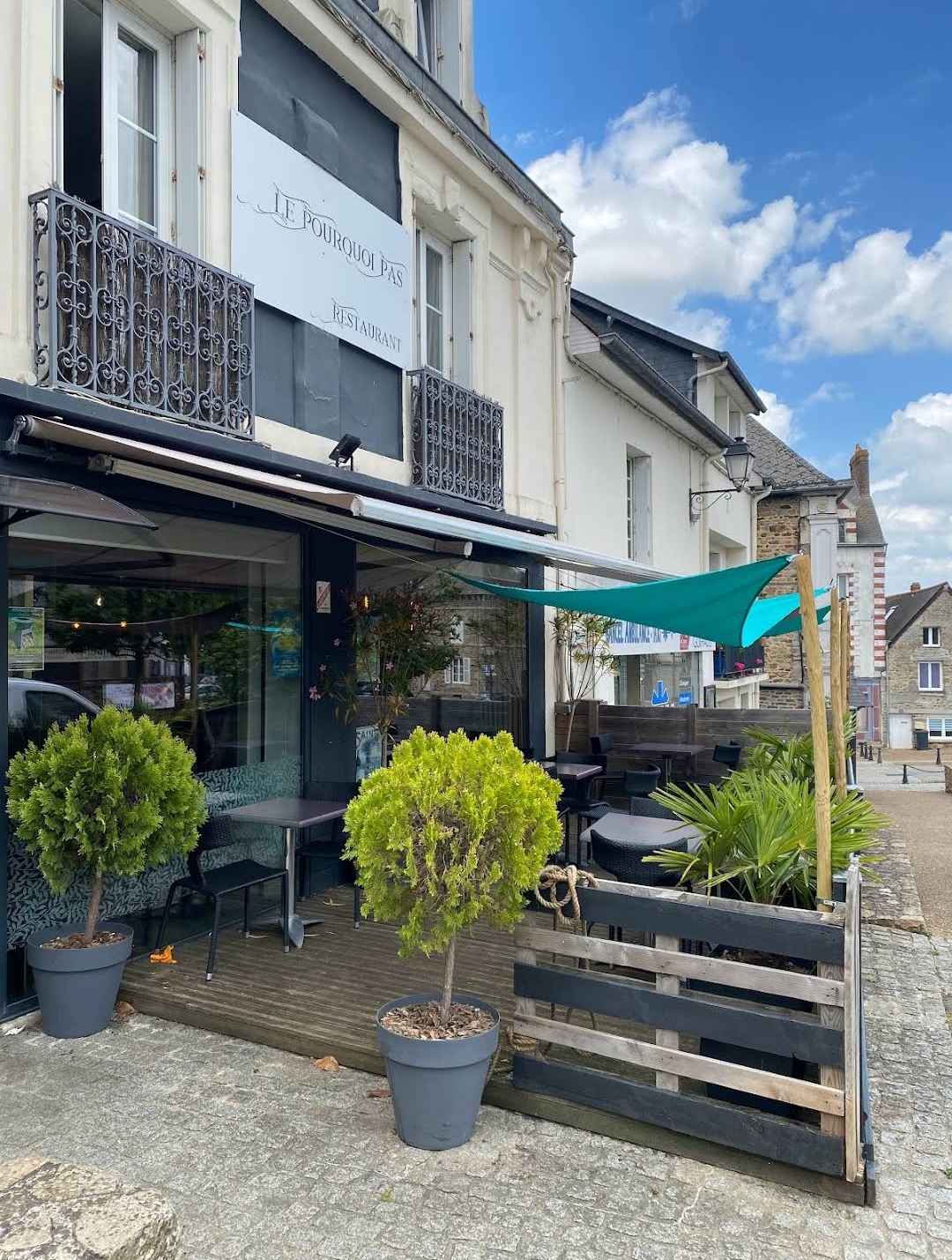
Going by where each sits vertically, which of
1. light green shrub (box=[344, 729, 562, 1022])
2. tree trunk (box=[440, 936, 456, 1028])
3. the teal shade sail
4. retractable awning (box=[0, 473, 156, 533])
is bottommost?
tree trunk (box=[440, 936, 456, 1028])

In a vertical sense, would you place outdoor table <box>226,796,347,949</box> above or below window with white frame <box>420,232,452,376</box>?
below

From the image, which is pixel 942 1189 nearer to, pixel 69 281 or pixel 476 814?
pixel 476 814

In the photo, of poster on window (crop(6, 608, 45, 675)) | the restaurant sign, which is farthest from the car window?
the restaurant sign

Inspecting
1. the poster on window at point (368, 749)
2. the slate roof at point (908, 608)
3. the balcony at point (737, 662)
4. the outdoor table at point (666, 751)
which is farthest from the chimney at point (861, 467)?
the poster on window at point (368, 749)

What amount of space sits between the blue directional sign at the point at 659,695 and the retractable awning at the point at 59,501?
11.4 metres

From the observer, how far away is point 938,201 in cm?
1123

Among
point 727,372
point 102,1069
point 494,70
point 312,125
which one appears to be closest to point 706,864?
point 102,1069

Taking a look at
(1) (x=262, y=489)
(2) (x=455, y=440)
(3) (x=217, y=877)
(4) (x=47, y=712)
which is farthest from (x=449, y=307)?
(3) (x=217, y=877)

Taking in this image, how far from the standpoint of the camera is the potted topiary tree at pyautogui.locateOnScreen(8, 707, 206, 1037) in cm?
438

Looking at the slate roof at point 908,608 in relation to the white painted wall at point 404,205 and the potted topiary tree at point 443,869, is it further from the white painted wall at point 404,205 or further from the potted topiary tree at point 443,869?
the potted topiary tree at point 443,869

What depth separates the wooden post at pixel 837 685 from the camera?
16.1 feet

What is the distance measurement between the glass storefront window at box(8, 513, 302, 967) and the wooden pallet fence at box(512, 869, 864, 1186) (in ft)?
9.33

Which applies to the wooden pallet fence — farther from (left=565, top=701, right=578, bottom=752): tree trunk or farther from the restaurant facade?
(left=565, top=701, right=578, bottom=752): tree trunk

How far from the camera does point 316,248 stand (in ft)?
21.5
